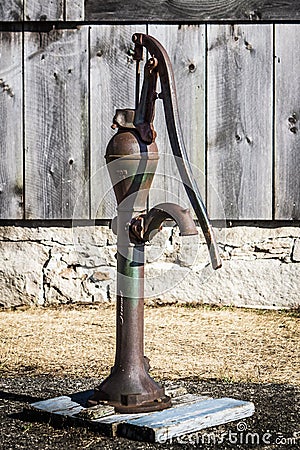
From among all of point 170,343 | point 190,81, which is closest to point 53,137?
point 190,81

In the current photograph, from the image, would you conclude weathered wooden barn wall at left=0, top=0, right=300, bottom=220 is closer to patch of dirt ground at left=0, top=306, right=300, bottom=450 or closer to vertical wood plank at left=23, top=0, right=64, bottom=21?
vertical wood plank at left=23, top=0, right=64, bottom=21

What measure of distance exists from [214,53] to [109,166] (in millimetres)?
3088

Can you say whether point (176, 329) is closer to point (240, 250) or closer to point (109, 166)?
point (240, 250)

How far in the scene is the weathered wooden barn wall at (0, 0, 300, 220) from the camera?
6281mm

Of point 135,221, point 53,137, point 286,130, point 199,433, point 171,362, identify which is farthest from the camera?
point 53,137

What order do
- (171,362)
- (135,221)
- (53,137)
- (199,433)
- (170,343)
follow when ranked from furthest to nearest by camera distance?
(53,137) < (170,343) < (171,362) < (135,221) < (199,433)

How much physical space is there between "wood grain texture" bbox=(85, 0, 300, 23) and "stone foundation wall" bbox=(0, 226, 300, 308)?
1506 mm

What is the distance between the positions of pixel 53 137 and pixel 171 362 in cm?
221

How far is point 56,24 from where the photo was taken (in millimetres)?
6375

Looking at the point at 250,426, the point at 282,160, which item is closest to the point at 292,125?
the point at 282,160

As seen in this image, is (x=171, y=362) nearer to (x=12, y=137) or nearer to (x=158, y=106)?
(x=158, y=106)

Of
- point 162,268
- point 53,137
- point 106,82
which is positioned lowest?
point 162,268

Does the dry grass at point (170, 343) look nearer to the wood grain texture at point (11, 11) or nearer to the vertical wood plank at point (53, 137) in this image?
the vertical wood plank at point (53, 137)

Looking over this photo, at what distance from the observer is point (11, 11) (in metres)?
6.36
